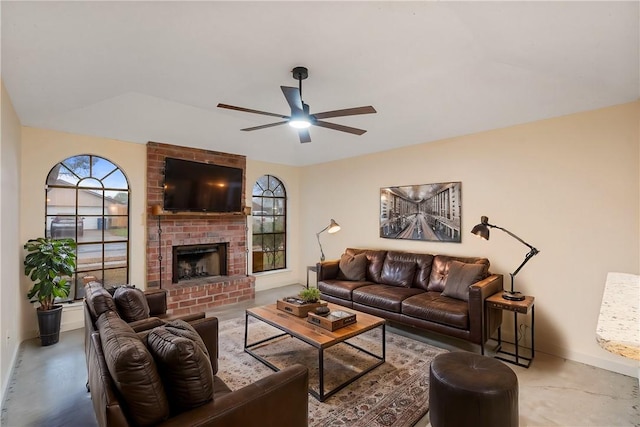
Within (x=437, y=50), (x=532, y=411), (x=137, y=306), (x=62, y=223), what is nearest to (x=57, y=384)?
(x=137, y=306)

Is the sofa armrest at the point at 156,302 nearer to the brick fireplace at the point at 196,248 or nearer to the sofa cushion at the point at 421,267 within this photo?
the brick fireplace at the point at 196,248

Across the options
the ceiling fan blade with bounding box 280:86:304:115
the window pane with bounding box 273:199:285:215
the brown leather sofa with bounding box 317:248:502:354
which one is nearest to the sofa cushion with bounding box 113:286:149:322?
the ceiling fan blade with bounding box 280:86:304:115

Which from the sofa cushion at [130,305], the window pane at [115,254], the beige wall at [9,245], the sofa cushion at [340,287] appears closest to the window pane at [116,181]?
the window pane at [115,254]

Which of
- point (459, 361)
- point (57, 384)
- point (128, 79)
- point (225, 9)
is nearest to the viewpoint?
point (225, 9)

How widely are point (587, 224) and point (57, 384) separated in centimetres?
506

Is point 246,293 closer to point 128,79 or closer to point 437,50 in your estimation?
point 128,79

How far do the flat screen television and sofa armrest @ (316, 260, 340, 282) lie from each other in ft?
5.97

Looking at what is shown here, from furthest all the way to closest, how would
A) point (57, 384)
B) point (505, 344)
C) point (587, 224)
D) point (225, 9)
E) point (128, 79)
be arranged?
point (505, 344)
point (587, 224)
point (128, 79)
point (57, 384)
point (225, 9)

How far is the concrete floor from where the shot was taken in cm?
215

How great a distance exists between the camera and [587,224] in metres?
3.04

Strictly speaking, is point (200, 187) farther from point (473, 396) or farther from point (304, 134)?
point (473, 396)

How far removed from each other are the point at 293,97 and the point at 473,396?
2.33m

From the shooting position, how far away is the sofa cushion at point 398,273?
412 cm

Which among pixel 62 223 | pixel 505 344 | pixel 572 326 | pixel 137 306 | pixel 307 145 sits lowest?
pixel 505 344
